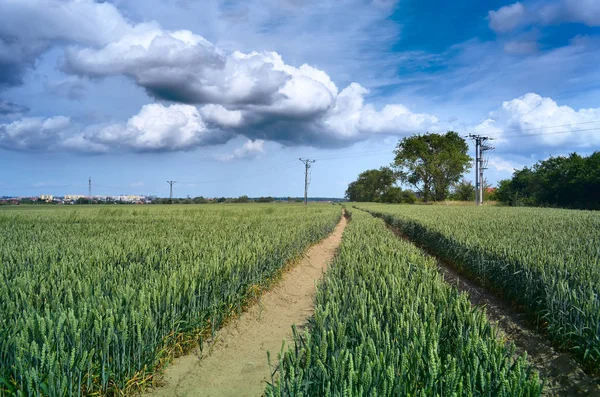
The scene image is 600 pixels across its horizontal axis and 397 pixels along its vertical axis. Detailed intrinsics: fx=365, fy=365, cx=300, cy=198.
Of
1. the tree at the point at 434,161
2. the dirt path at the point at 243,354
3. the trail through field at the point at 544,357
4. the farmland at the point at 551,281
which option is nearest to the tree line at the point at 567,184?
the tree at the point at 434,161

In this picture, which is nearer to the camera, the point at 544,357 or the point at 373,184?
the point at 544,357

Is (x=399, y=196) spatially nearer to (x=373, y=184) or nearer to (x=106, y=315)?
(x=373, y=184)

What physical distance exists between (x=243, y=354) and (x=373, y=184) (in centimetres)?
10840

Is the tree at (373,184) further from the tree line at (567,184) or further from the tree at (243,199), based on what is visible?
the tree line at (567,184)

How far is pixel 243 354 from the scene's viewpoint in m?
4.82

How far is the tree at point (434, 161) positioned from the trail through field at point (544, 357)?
180 feet

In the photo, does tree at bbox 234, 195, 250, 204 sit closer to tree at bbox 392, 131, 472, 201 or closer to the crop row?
tree at bbox 392, 131, 472, 201

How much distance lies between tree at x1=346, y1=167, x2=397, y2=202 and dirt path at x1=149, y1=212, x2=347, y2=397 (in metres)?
90.5

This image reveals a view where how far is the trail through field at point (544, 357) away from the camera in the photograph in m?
3.78

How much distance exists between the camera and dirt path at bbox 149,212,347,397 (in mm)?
3915

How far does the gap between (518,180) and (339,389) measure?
67.8m

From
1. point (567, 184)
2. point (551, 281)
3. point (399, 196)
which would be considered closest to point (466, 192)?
point (399, 196)

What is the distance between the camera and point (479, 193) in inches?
1865

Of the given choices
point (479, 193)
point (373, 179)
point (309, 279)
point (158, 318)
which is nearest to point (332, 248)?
point (309, 279)
